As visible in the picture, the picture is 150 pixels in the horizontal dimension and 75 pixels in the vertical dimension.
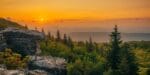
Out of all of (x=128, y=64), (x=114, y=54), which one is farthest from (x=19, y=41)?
→ (x=128, y=64)

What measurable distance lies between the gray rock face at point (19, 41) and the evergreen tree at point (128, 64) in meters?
36.3

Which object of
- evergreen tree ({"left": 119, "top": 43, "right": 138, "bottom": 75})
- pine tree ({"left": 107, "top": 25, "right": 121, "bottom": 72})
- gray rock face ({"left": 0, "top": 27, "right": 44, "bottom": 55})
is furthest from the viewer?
gray rock face ({"left": 0, "top": 27, "right": 44, "bottom": 55})

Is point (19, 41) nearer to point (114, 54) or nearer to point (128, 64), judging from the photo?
point (114, 54)

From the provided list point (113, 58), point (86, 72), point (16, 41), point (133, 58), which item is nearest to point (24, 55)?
point (16, 41)

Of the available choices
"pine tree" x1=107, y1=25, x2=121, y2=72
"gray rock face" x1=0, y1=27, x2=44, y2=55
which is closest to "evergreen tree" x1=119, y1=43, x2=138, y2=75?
"pine tree" x1=107, y1=25, x2=121, y2=72

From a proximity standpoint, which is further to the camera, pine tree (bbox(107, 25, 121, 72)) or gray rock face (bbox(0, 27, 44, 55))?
gray rock face (bbox(0, 27, 44, 55))

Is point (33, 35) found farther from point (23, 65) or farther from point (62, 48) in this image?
point (23, 65)

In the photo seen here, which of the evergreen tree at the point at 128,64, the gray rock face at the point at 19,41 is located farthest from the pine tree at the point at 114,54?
the gray rock face at the point at 19,41

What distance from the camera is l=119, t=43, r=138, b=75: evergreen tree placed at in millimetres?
79188

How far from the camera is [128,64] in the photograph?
78812mm

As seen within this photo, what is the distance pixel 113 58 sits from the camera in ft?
281

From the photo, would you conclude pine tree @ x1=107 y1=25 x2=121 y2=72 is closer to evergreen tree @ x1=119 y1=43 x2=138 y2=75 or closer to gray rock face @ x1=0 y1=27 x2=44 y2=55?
evergreen tree @ x1=119 y1=43 x2=138 y2=75

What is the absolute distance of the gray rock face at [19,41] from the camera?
10675 cm

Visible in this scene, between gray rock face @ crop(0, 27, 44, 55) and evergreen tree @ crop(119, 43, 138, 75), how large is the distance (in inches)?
1428
